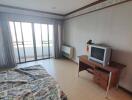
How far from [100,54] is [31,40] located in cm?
341

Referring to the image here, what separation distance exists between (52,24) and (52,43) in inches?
39.1

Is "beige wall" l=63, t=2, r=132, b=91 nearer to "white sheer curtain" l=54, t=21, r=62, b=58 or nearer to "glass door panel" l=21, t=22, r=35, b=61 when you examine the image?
"white sheer curtain" l=54, t=21, r=62, b=58

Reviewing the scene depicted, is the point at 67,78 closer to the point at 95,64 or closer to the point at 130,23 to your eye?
the point at 95,64

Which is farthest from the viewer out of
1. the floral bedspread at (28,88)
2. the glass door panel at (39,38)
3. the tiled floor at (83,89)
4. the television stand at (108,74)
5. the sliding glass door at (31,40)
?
the glass door panel at (39,38)

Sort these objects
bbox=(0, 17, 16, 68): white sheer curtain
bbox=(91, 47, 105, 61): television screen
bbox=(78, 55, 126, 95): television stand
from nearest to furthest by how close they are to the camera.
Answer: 1. bbox=(78, 55, 126, 95): television stand
2. bbox=(91, 47, 105, 61): television screen
3. bbox=(0, 17, 16, 68): white sheer curtain

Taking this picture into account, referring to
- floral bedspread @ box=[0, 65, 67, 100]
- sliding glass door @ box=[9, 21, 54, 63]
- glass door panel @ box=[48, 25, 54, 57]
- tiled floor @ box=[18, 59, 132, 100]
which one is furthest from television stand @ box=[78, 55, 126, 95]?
sliding glass door @ box=[9, 21, 54, 63]

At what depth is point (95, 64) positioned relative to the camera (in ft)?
7.32

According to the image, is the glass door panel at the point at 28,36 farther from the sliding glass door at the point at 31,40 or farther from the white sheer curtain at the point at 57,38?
the white sheer curtain at the point at 57,38

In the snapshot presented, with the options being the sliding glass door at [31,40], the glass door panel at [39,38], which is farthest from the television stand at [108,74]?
the glass door panel at [39,38]

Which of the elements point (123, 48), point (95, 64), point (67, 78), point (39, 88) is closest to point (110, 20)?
point (123, 48)

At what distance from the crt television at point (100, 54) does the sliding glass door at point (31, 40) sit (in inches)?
104

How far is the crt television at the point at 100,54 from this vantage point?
2.02 metres

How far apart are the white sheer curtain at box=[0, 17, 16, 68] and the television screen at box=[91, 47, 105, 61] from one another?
3145 mm

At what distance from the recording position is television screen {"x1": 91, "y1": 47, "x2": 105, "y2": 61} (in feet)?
6.95
